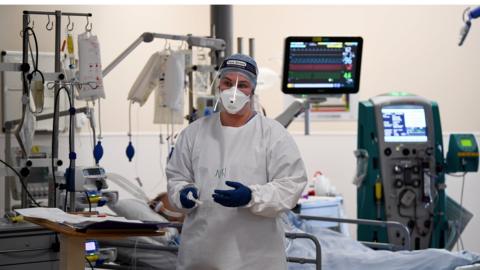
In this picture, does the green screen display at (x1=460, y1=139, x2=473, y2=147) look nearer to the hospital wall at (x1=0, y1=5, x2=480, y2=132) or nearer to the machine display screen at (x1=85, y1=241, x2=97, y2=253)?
the hospital wall at (x1=0, y1=5, x2=480, y2=132)

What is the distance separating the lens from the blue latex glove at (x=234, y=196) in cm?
344

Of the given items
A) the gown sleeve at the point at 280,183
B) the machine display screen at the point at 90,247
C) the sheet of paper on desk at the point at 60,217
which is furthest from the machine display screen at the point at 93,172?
the gown sleeve at the point at 280,183

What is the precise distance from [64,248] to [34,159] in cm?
132

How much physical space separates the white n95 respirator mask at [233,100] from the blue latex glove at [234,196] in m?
0.43

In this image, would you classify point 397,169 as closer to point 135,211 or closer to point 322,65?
point 322,65

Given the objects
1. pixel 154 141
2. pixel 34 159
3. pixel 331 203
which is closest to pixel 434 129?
pixel 331 203

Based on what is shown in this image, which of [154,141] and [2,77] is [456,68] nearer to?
[154,141]

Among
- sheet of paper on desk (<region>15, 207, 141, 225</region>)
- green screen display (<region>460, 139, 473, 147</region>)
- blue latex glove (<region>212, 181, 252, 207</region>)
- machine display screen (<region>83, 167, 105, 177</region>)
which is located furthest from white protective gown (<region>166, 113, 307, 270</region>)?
green screen display (<region>460, 139, 473, 147</region>)

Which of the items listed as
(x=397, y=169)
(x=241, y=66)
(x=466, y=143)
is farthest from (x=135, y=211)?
(x=466, y=143)

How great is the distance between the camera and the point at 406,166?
6.51m

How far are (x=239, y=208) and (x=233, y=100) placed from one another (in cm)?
51

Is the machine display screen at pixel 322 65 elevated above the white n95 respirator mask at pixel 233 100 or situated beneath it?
elevated above

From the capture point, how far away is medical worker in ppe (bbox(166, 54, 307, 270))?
12.2ft

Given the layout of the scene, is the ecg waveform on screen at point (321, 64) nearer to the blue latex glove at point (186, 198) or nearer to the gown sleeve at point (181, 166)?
the gown sleeve at point (181, 166)
